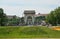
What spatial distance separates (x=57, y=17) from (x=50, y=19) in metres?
3.97

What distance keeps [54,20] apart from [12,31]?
43274 millimetres

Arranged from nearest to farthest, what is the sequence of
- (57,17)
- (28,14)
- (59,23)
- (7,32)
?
(7,32) < (57,17) < (59,23) < (28,14)

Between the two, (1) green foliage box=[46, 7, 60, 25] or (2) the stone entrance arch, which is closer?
(1) green foliage box=[46, 7, 60, 25]

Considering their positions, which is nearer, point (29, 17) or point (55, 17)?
point (55, 17)

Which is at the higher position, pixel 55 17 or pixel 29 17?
pixel 55 17

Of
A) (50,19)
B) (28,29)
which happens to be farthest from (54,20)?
(28,29)

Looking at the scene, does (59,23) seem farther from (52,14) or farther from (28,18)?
(28,18)

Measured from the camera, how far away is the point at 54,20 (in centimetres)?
8475

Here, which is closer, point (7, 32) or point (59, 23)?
point (7, 32)

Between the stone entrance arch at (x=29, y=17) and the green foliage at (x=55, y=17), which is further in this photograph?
the stone entrance arch at (x=29, y=17)

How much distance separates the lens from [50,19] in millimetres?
85875

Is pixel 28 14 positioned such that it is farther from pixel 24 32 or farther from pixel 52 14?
pixel 24 32

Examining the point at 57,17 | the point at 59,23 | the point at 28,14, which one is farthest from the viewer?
the point at 28,14

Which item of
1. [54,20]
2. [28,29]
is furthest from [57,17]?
[28,29]
